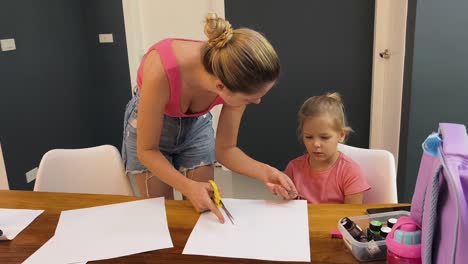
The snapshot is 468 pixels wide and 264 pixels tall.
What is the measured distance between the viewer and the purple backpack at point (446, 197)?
611mm

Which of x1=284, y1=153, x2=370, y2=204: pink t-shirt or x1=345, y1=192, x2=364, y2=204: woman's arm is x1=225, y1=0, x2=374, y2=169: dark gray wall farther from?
x1=345, y1=192, x2=364, y2=204: woman's arm

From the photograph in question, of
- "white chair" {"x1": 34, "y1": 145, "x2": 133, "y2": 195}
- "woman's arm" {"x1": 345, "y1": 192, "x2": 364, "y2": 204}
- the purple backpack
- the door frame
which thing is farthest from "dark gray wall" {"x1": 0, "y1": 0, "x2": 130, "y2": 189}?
the purple backpack

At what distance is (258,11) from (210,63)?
1977mm

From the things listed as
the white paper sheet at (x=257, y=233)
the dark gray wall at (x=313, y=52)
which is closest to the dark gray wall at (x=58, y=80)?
the dark gray wall at (x=313, y=52)

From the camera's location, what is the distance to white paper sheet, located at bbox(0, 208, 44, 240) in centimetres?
116

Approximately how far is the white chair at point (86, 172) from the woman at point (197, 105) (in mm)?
104

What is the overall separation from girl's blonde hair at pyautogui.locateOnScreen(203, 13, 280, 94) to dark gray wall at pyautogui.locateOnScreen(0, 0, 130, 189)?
219cm

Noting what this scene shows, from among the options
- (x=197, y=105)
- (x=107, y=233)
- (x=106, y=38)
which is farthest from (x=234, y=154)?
(x=106, y=38)

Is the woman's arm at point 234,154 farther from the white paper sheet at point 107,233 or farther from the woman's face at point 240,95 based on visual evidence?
the white paper sheet at point 107,233

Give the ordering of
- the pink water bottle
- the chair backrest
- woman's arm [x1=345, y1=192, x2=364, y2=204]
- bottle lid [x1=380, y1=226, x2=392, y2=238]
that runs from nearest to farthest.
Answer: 1. the pink water bottle
2. bottle lid [x1=380, y1=226, x2=392, y2=238]
3. woman's arm [x1=345, y1=192, x2=364, y2=204]
4. the chair backrest

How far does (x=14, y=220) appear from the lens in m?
1.23

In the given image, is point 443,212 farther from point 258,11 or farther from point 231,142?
point 258,11

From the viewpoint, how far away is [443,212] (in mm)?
684

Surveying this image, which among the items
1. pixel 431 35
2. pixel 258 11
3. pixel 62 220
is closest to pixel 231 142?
pixel 62 220
